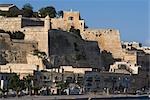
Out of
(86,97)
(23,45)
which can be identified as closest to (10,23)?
(23,45)

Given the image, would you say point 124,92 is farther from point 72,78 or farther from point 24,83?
point 24,83

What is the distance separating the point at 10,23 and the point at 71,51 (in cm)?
488

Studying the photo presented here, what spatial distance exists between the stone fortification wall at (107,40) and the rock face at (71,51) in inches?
69.0

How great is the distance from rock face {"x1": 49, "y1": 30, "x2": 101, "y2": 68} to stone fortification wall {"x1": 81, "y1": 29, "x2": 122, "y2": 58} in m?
1.75

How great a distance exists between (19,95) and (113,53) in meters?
16.8

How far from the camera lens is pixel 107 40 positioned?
61.2 metres

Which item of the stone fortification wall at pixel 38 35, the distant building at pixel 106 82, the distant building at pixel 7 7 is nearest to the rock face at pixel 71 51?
the stone fortification wall at pixel 38 35

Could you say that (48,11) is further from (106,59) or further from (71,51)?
(71,51)

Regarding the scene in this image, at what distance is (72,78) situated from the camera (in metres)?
51.2

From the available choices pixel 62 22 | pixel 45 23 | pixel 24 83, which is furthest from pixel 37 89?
pixel 62 22

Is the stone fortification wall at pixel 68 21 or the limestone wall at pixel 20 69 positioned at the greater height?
the stone fortification wall at pixel 68 21

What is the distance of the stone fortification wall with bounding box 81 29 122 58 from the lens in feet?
200

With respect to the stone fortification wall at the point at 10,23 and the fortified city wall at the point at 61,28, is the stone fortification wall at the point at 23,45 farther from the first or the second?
the stone fortification wall at the point at 10,23

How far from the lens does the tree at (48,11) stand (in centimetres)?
6200
